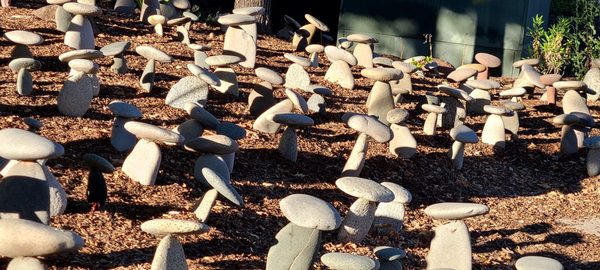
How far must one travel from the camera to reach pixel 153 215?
5824 millimetres

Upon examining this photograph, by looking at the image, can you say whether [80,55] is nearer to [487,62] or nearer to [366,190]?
Answer: [366,190]

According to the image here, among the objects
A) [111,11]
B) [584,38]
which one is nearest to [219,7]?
[111,11]

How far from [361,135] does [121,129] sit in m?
1.89

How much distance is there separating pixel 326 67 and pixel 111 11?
271cm

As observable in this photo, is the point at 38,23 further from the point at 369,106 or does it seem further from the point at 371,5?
the point at 371,5

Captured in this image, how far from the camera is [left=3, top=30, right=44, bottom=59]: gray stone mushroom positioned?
779cm

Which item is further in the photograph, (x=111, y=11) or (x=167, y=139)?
(x=111, y=11)

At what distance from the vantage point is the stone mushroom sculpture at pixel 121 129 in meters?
6.71

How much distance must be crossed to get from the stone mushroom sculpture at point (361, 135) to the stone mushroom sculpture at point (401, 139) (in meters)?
0.73

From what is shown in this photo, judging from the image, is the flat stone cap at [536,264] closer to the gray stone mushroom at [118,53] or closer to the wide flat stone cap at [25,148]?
the wide flat stone cap at [25,148]

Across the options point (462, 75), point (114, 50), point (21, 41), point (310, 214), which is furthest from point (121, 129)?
point (462, 75)

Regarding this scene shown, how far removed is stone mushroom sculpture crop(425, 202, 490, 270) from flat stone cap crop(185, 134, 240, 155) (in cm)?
141

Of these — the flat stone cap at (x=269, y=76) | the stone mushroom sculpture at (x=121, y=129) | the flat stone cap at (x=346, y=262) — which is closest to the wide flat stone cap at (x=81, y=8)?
the flat stone cap at (x=269, y=76)

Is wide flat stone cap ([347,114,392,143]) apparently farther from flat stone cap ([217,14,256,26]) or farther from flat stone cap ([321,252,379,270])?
flat stone cap ([217,14,256,26])
